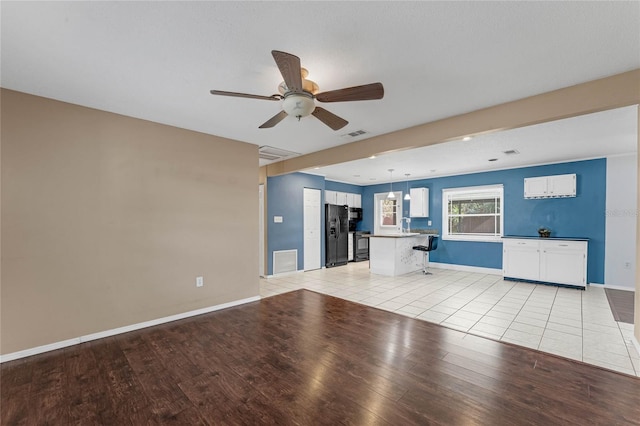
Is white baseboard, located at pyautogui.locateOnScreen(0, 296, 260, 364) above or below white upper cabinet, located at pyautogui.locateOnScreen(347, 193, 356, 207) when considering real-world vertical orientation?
below

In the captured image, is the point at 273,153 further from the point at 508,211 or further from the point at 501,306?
the point at 508,211

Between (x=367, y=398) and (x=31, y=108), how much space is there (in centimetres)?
411

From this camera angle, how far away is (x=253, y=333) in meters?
3.09

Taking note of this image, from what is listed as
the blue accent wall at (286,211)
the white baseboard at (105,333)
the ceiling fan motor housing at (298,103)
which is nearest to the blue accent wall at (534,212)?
the blue accent wall at (286,211)

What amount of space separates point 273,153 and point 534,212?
5.75 meters

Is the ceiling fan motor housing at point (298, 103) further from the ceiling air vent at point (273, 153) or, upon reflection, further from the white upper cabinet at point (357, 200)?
the white upper cabinet at point (357, 200)

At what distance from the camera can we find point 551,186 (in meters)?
5.48

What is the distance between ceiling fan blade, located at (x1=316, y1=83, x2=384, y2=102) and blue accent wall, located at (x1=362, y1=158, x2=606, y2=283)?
564cm

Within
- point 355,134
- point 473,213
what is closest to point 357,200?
point 473,213

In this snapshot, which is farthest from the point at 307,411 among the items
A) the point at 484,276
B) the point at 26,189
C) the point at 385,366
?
the point at 484,276

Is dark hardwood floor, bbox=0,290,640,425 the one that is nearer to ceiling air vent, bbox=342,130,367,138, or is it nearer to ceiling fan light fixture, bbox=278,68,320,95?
ceiling fan light fixture, bbox=278,68,320,95

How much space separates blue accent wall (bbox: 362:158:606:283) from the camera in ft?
16.7

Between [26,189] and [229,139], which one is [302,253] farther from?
[26,189]

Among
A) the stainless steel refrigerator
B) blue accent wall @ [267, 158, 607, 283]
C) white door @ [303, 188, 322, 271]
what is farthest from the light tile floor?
the stainless steel refrigerator
